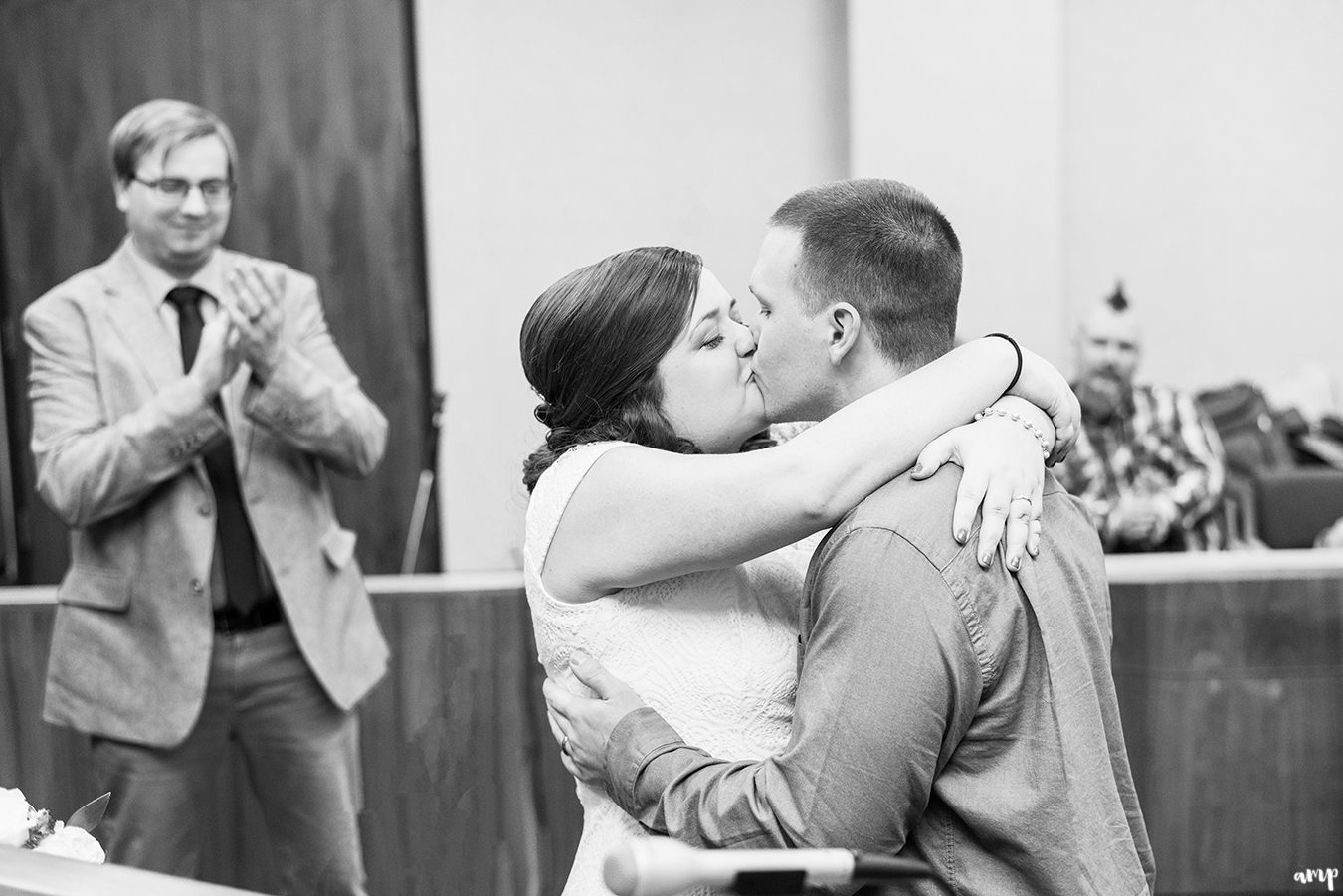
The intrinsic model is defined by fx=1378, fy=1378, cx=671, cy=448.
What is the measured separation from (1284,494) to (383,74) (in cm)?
350

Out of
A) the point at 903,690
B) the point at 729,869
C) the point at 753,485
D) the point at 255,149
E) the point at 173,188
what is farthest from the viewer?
the point at 255,149

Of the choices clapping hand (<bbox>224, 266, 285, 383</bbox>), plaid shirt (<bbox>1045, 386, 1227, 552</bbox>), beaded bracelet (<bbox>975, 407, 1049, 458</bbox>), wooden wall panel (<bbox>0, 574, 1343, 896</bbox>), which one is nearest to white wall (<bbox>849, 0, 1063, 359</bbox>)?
plaid shirt (<bbox>1045, 386, 1227, 552</bbox>)

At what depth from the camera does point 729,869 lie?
0.85 meters

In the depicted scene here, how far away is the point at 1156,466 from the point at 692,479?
316cm

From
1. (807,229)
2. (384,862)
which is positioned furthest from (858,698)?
(384,862)

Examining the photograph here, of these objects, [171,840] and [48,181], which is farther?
[48,181]

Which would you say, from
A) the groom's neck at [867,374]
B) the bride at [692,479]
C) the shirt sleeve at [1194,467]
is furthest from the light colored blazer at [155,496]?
the shirt sleeve at [1194,467]

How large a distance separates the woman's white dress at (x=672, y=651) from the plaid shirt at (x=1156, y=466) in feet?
8.60

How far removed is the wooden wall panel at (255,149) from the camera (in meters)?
5.08

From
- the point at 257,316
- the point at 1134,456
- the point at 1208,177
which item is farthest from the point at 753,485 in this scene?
the point at 1208,177

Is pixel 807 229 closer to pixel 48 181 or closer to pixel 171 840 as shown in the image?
pixel 171 840

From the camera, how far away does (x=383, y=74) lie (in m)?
5.18

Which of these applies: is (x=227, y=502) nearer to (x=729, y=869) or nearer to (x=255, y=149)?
(x=729, y=869)

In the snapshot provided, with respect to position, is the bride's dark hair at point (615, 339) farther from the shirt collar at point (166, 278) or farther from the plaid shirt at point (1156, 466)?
the plaid shirt at point (1156, 466)
